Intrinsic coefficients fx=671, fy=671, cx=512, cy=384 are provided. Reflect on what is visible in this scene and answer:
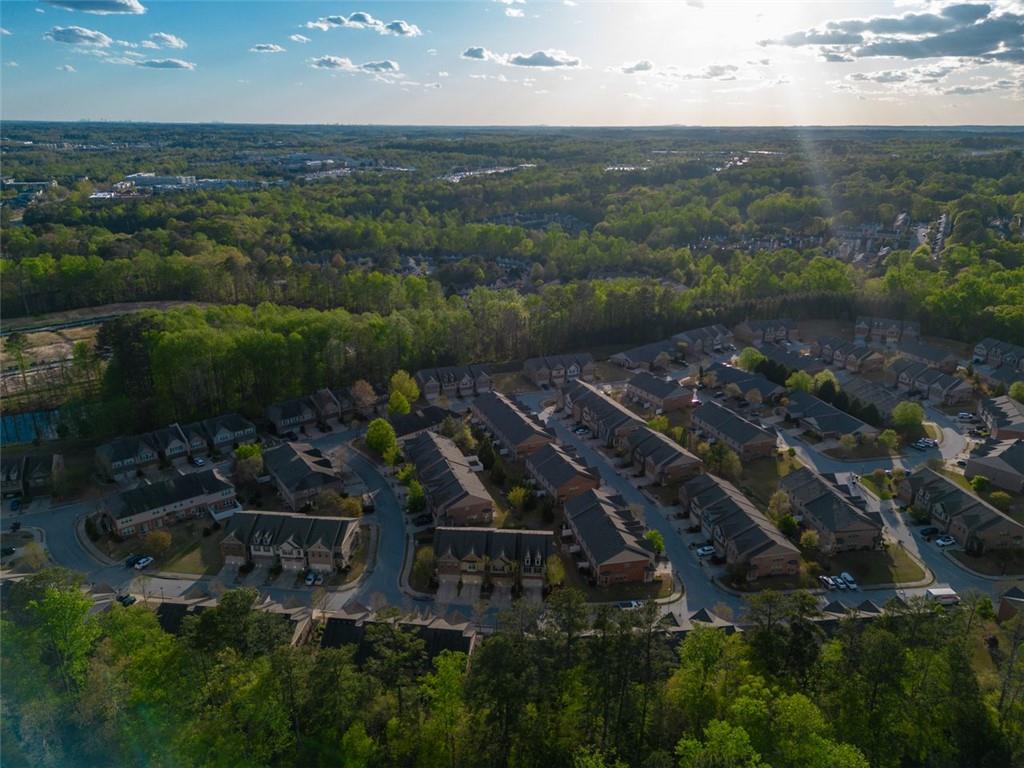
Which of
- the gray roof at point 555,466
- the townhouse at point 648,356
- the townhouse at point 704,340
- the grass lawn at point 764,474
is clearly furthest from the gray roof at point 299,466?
the townhouse at point 704,340

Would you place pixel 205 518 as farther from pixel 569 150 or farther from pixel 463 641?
pixel 569 150

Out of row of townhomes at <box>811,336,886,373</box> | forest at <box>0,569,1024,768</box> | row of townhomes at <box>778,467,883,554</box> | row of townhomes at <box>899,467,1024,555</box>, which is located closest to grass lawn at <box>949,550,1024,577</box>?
row of townhomes at <box>899,467,1024,555</box>

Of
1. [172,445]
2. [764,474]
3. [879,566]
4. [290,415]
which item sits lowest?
[879,566]

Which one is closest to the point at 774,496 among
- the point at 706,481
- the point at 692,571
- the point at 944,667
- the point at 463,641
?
the point at 706,481

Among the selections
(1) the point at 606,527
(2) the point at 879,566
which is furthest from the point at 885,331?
(1) the point at 606,527

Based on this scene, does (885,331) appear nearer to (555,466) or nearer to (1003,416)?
(1003,416)

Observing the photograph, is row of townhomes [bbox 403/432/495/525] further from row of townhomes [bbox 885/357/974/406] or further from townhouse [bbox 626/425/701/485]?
row of townhomes [bbox 885/357/974/406]

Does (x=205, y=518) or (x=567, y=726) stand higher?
(x=567, y=726)
